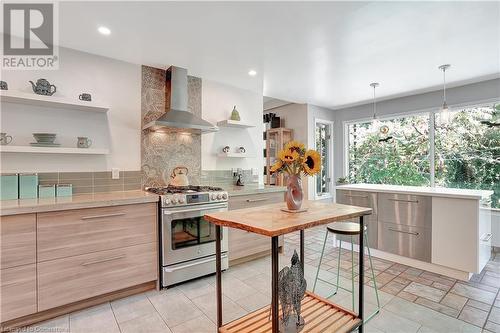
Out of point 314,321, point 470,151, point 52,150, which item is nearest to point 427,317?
point 314,321

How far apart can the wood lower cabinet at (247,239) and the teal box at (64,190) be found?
164cm

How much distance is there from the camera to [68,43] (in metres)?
2.53

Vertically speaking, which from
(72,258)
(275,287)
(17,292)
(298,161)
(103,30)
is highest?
(103,30)

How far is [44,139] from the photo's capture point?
2.39 metres

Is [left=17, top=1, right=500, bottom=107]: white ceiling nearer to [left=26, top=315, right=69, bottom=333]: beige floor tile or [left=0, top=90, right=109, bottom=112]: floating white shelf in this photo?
[left=0, top=90, right=109, bottom=112]: floating white shelf

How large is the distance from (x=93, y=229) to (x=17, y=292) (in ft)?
2.04

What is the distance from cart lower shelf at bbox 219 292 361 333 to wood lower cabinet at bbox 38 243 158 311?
3.69ft

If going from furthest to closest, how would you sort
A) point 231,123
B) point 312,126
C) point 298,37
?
point 312,126 → point 231,123 → point 298,37

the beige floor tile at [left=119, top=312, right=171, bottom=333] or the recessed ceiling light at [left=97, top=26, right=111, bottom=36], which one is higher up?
the recessed ceiling light at [left=97, top=26, right=111, bottom=36]

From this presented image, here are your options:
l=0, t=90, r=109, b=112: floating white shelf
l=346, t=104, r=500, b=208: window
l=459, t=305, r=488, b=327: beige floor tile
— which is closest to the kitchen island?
l=459, t=305, r=488, b=327: beige floor tile

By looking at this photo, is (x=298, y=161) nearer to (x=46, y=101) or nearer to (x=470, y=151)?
A: (x=46, y=101)

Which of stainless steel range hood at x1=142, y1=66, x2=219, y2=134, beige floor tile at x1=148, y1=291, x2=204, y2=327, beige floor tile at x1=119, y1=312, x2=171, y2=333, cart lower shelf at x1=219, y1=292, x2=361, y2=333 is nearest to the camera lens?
cart lower shelf at x1=219, y1=292, x2=361, y2=333

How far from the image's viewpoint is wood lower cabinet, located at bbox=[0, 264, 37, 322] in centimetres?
182

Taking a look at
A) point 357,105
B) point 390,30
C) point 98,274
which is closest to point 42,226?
point 98,274
